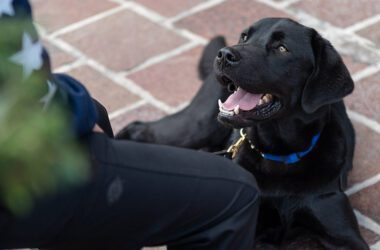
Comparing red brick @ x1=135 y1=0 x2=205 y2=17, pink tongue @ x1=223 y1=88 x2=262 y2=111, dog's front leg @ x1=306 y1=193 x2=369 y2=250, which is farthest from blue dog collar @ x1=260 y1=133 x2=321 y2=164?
red brick @ x1=135 y1=0 x2=205 y2=17

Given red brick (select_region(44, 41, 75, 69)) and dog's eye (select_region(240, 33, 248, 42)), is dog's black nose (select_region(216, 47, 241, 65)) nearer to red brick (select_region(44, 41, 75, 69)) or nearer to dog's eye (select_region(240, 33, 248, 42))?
dog's eye (select_region(240, 33, 248, 42))

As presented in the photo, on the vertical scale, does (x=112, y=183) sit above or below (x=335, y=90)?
above

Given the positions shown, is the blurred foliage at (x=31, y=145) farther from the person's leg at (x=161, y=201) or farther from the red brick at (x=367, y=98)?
the red brick at (x=367, y=98)

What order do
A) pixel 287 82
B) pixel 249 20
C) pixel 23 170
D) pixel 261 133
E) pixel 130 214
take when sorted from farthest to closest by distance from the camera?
pixel 249 20
pixel 261 133
pixel 287 82
pixel 130 214
pixel 23 170

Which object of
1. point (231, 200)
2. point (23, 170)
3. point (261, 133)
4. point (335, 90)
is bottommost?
point (261, 133)

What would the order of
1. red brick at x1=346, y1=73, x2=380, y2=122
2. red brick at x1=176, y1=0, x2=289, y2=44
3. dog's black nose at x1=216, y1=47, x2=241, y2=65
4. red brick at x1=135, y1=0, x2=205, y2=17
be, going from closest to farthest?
dog's black nose at x1=216, y1=47, x2=241, y2=65 → red brick at x1=346, y1=73, x2=380, y2=122 → red brick at x1=176, y1=0, x2=289, y2=44 → red brick at x1=135, y1=0, x2=205, y2=17

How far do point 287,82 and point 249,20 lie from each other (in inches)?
69.3

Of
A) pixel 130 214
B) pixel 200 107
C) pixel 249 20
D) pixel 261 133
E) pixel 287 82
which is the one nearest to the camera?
pixel 130 214

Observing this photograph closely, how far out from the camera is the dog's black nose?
9.92 feet

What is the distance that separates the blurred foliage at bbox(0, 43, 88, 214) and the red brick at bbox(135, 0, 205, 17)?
2.87 meters

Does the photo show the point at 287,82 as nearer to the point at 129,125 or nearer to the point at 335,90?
the point at 335,90

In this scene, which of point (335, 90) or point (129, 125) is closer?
point (335, 90)

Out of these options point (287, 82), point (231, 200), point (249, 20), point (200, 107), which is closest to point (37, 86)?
point (231, 200)

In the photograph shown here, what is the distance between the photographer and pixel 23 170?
6.70 feet
